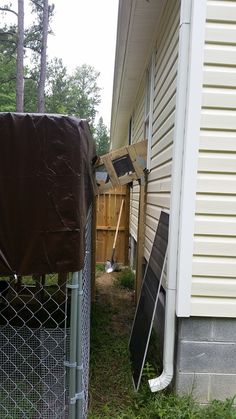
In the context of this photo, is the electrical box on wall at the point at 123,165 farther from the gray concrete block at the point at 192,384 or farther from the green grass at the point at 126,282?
the gray concrete block at the point at 192,384

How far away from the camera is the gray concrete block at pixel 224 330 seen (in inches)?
120

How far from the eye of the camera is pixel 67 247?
201cm

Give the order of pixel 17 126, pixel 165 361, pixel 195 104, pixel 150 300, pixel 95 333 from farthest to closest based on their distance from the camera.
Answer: pixel 95 333
pixel 150 300
pixel 165 361
pixel 195 104
pixel 17 126

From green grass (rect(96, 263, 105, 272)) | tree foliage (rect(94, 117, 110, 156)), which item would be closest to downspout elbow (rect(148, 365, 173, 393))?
green grass (rect(96, 263, 105, 272))

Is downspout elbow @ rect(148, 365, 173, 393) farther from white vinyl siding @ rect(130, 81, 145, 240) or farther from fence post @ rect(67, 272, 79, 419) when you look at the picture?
white vinyl siding @ rect(130, 81, 145, 240)

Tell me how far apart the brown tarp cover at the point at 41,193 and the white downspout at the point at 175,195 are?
47.3 inches

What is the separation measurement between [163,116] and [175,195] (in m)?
1.56

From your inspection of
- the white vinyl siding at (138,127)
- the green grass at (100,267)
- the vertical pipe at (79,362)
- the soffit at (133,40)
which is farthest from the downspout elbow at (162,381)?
the green grass at (100,267)

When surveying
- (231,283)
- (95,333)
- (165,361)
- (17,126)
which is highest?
(17,126)

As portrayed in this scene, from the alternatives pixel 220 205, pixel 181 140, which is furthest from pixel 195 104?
pixel 220 205

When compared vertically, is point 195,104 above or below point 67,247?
above

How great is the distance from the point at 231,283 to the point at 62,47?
45.7m

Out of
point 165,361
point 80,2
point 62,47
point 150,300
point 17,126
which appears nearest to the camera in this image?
point 17,126

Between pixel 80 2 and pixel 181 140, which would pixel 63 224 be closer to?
pixel 181 140
